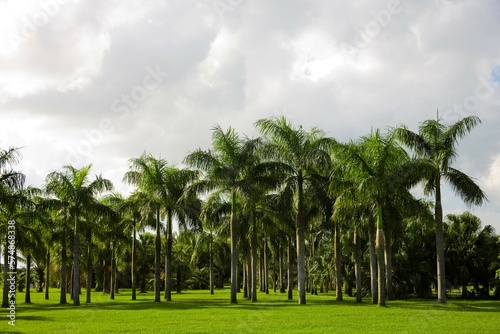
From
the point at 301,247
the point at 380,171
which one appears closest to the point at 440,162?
the point at 380,171

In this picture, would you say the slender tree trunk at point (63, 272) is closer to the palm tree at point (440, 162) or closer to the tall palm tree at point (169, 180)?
the tall palm tree at point (169, 180)

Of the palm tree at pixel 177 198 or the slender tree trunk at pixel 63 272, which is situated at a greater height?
the palm tree at pixel 177 198

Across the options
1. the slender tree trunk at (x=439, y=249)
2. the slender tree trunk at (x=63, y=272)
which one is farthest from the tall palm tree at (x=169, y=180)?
the slender tree trunk at (x=439, y=249)

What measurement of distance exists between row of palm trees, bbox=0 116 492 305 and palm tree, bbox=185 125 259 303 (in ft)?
0.24

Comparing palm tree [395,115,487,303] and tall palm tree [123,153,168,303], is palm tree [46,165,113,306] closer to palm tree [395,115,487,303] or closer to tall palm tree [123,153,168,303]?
tall palm tree [123,153,168,303]

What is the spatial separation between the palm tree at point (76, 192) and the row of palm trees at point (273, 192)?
0.08m

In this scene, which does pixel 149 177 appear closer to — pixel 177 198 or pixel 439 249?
pixel 177 198

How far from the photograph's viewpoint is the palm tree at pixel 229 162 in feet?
125

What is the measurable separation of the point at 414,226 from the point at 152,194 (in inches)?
876

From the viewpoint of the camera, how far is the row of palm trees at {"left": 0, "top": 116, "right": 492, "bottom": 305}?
33.6m

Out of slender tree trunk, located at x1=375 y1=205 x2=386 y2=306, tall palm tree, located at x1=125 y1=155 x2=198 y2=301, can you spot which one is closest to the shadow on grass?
slender tree trunk, located at x1=375 y1=205 x2=386 y2=306

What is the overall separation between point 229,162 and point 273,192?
449 centimetres

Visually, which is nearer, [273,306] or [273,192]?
[273,306]

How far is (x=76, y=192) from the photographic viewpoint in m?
40.8
